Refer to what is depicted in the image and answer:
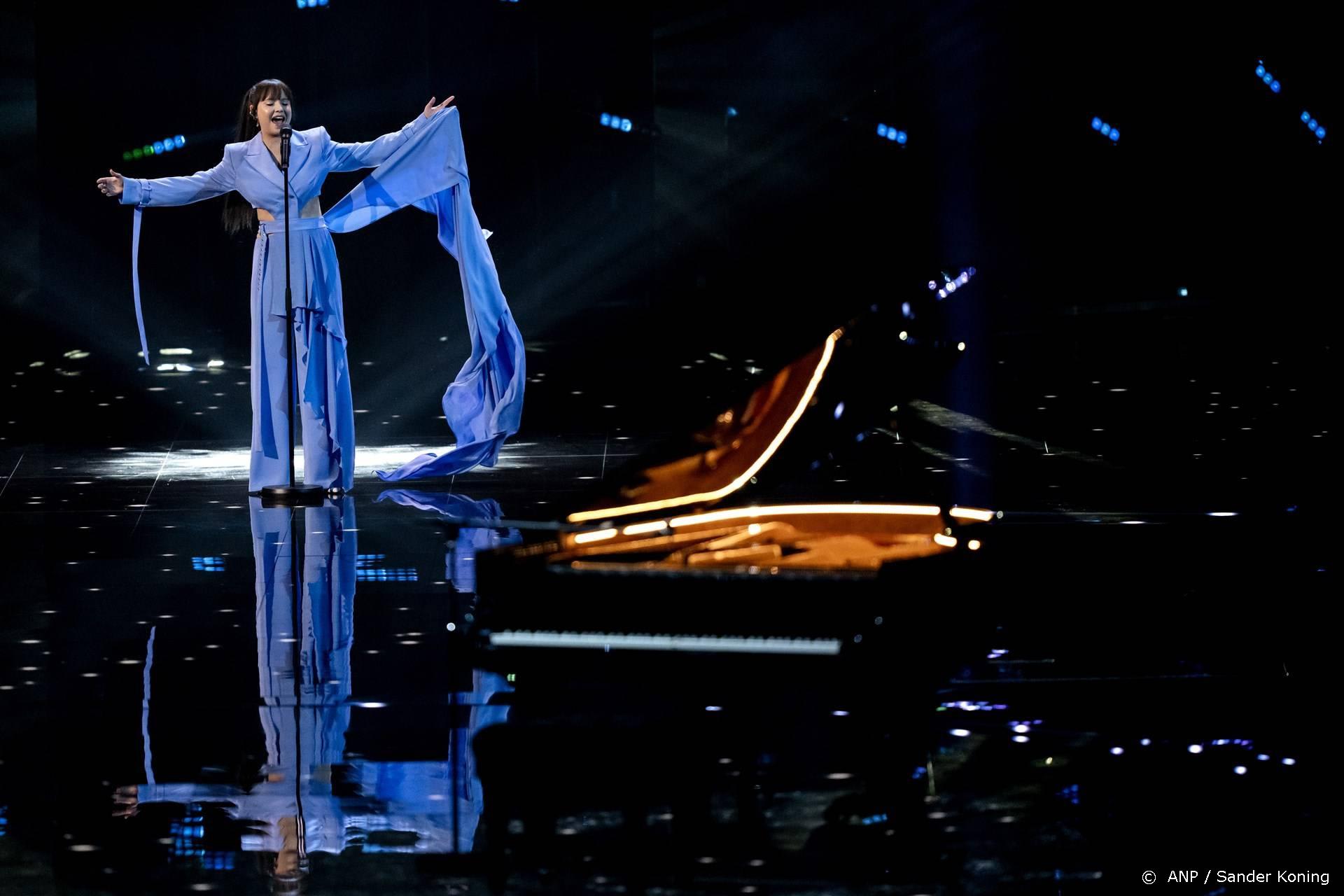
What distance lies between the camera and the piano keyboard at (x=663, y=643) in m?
3.99

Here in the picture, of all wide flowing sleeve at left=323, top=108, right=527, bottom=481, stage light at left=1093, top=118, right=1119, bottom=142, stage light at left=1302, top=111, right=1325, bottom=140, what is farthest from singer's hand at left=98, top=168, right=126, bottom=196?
stage light at left=1302, top=111, right=1325, bottom=140

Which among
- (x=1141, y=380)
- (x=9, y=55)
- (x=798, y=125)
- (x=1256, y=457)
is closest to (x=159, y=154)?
(x=9, y=55)

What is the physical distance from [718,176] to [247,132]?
8.04 metres

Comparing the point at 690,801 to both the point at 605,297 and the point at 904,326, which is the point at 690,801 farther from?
the point at 605,297

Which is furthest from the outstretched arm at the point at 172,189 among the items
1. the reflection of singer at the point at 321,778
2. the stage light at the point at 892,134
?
the stage light at the point at 892,134

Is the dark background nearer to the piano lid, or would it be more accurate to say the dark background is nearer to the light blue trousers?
the light blue trousers

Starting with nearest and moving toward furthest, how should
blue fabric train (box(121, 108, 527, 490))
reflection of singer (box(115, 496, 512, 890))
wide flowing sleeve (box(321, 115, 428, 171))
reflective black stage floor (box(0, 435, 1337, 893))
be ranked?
reflective black stage floor (box(0, 435, 1337, 893)) < reflection of singer (box(115, 496, 512, 890)) < blue fabric train (box(121, 108, 527, 490)) < wide flowing sleeve (box(321, 115, 428, 171))

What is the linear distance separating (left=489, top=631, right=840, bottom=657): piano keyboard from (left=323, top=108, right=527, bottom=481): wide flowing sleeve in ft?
12.2

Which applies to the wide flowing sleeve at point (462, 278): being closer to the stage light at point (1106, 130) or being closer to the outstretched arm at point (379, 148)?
the outstretched arm at point (379, 148)

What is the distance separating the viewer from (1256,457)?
8.56m

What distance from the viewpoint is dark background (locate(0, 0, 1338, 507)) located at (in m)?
13.1

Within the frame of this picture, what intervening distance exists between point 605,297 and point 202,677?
969cm

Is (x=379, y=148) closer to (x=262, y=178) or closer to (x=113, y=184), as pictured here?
(x=262, y=178)

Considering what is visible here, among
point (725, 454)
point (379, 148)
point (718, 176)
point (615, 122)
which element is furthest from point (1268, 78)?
point (725, 454)
